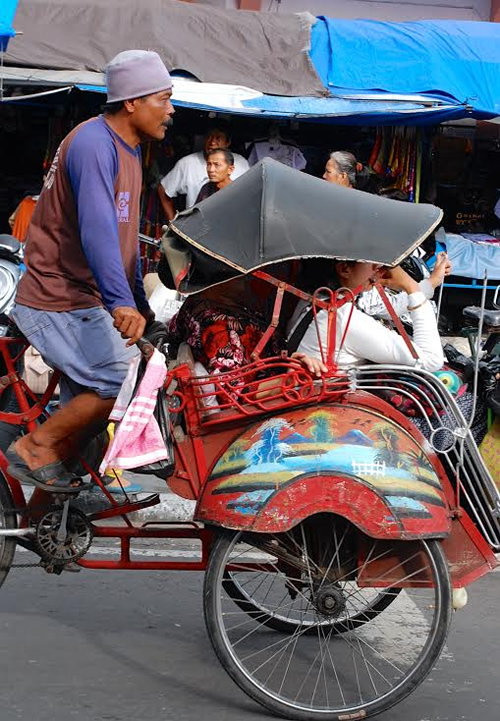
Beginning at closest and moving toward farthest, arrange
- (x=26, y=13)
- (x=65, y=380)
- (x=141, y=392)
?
(x=141, y=392) < (x=65, y=380) < (x=26, y=13)

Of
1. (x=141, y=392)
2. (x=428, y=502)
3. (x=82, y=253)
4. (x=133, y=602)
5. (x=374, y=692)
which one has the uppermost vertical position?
(x=82, y=253)

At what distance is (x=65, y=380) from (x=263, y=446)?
0.87 metres

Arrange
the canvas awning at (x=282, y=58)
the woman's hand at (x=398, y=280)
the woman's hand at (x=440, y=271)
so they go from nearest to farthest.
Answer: the woman's hand at (x=398, y=280) < the woman's hand at (x=440, y=271) < the canvas awning at (x=282, y=58)

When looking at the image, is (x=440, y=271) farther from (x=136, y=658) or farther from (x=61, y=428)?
(x=136, y=658)

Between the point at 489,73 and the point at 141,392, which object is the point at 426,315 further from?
the point at 489,73

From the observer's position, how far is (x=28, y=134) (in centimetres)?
1009

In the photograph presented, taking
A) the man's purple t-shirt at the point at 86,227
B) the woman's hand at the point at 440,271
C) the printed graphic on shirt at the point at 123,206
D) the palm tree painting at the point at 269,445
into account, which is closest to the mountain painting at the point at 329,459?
the palm tree painting at the point at 269,445

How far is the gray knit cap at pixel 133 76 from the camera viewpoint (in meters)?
3.81

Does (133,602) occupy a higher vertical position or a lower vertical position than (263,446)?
lower

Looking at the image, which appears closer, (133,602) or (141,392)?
(141,392)

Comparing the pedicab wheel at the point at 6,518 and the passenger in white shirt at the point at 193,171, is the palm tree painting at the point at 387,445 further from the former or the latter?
the passenger in white shirt at the point at 193,171

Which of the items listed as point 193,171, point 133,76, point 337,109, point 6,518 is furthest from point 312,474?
point 193,171

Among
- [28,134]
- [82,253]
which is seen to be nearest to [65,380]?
[82,253]

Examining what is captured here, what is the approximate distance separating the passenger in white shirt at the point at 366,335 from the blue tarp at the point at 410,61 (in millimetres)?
5099
